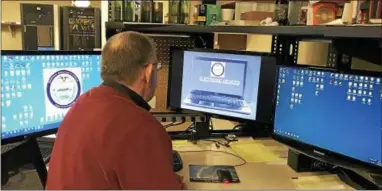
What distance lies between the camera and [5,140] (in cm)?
135

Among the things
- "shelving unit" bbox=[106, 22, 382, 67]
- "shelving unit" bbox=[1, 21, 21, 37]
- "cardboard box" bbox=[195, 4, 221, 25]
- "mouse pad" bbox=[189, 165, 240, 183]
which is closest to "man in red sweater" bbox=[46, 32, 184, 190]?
"mouse pad" bbox=[189, 165, 240, 183]

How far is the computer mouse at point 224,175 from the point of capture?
55.6 inches

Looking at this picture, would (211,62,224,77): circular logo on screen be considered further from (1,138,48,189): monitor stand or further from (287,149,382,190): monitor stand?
(1,138,48,189): monitor stand

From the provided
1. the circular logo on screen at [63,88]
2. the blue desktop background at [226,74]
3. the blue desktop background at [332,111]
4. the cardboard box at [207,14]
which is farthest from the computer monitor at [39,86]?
the blue desktop background at [332,111]

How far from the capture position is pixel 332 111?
4.43ft

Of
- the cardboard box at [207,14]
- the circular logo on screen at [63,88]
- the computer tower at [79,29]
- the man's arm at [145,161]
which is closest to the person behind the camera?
the man's arm at [145,161]

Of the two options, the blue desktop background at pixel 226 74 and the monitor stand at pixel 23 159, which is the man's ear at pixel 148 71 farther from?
the blue desktop background at pixel 226 74

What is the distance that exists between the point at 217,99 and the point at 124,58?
0.69 meters

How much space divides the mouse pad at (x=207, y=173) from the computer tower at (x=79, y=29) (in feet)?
3.80

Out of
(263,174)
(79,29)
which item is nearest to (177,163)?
(263,174)

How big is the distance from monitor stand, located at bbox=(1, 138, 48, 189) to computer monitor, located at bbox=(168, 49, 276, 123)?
768 mm

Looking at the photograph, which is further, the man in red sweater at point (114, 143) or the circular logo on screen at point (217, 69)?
the circular logo on screen at point (217, 69)

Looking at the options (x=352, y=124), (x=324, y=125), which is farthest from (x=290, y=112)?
(x=352, y=124)

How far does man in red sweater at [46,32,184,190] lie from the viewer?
40.9 inches
